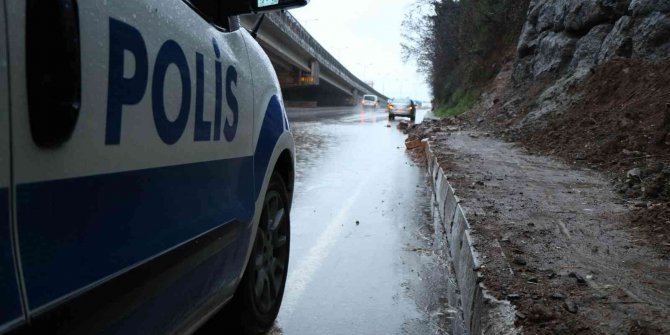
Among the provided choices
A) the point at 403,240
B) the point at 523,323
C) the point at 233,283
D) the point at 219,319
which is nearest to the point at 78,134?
the point at 233,283

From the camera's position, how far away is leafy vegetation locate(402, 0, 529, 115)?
89.9 feet

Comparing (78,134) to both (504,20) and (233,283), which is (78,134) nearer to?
(233,283)

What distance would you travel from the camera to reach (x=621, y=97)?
36.1ft

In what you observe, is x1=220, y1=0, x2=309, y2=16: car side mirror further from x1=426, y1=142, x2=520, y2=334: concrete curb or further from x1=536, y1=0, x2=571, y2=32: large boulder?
x1=536, y1=0, x2=571, y2=32: large boulder

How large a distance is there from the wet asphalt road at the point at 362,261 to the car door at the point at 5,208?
2323 mm

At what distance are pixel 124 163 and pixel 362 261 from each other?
3.49 metres

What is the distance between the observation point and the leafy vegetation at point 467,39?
2741cm

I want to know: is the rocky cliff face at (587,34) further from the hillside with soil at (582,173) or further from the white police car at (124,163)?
the white police car at (124,163)

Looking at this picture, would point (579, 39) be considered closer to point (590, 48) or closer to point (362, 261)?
point (590, 48)

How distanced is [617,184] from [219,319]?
5.69 meters

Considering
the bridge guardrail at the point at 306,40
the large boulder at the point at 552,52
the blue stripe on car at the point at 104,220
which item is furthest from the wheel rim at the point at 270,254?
the bridge guardrail at the point at 306,40

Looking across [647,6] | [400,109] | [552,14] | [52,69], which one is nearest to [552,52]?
[552,14]

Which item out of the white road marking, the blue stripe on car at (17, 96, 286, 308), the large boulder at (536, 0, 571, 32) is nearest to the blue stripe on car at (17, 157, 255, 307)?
the blue stripe on car at (17, 96, 286, 308)

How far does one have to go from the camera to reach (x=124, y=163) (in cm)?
176
